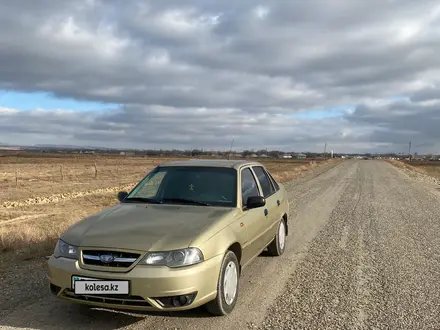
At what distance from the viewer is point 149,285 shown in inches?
141

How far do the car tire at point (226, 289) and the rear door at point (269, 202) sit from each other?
1.39 meters

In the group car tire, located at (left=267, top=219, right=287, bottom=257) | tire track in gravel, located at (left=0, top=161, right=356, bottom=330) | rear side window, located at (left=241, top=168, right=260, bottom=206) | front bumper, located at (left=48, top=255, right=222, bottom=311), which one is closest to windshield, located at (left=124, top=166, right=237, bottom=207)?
rear side window, located at (left=241, top=168, right=260, bottom=206)

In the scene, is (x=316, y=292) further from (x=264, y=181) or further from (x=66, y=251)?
(x=66, y=251)

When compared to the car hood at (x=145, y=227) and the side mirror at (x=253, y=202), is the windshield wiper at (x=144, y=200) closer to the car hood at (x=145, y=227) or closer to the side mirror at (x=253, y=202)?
the car hood at (x=145, y=227)

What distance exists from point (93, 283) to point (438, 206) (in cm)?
1292

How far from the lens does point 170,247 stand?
3750mm

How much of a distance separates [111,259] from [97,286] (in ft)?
0.84

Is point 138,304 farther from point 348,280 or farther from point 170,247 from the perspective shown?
point 348,280

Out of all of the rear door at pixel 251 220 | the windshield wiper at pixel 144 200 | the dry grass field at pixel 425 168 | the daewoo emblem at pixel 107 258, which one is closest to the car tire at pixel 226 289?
the rear door at pixel 251 220

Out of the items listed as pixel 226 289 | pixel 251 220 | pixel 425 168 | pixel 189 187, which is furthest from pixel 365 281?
pixel 425 168

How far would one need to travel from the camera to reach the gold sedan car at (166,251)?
3.63 metres

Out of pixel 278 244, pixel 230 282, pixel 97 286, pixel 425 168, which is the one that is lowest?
pixel 425 168

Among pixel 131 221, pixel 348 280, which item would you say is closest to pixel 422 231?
pixel 348 280

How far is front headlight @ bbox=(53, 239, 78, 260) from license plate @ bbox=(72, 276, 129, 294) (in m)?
0.23
